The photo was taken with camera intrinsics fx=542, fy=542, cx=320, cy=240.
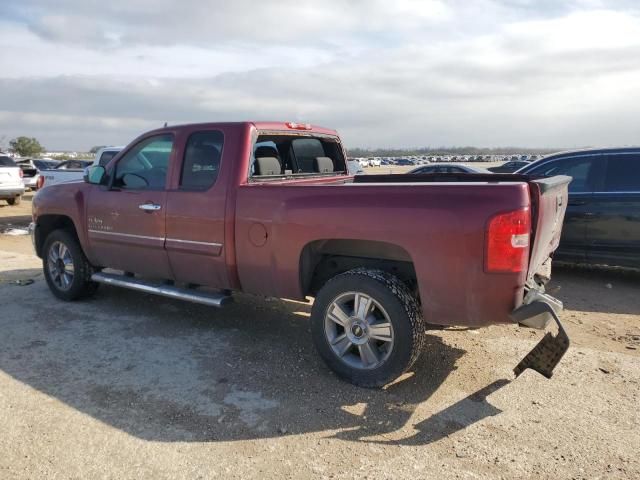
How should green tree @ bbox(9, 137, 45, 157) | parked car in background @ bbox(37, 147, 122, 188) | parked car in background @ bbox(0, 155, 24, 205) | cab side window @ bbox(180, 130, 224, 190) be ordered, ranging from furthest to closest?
green tree @ bbox(9, 137, 45, 157) → parked car in background @ bbox(0, 155, 24, 205) → parked car in background @ bbox(37, 147, 122, 188) → cab side window @ bbox(180, 130, 224, 190)

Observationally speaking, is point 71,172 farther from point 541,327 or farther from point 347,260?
point 541,327

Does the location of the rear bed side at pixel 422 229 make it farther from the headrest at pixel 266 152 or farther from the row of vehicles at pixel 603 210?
the row of vehicles at pixel 603 210

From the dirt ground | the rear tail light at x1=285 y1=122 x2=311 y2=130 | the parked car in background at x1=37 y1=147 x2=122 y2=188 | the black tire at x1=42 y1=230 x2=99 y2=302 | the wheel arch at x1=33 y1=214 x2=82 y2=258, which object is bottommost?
the dirt ground

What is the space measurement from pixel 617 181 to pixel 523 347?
3297 mm

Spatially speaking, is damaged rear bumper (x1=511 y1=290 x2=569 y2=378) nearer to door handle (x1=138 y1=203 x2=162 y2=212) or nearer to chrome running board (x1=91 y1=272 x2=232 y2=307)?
chrome running board (x1=91 y1=272 x2=232 y2=307)

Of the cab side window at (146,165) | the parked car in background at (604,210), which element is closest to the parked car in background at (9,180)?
the cab side window at (146,165)

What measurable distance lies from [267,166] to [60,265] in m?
3.04

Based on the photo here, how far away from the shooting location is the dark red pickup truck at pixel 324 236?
342 centimetres

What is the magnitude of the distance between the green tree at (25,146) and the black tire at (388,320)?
78.2m

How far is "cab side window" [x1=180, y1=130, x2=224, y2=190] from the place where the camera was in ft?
15.5

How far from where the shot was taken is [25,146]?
237 ft

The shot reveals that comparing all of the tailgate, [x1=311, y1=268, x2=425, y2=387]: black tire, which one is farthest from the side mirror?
the tailgate

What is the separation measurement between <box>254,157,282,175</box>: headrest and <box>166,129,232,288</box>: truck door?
0.30m

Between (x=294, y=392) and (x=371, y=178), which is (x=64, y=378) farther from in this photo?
(x=371, y=178)
